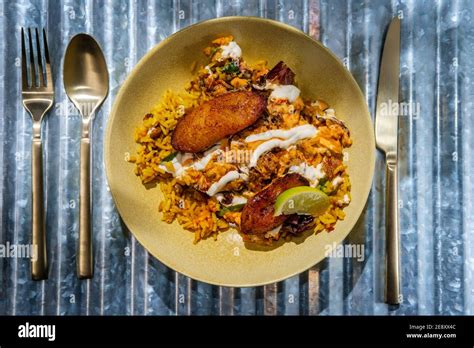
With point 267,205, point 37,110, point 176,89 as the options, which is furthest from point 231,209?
point 37,110

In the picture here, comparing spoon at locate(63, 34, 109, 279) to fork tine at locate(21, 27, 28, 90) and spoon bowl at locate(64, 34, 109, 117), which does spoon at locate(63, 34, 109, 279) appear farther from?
fork tine at locate(21, 27, 28, 90)

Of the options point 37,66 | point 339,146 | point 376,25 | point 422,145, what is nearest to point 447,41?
point 376,25

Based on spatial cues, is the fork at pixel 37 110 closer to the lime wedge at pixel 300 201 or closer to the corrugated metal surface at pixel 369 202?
the corrugated metal surface at pixel 369 202

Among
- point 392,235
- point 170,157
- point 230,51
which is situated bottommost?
point 392,235

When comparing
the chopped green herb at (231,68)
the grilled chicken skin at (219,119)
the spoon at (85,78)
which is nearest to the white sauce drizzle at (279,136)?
the grilled chicken skin at (219,119)

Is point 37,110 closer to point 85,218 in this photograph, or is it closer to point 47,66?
point 47,66
